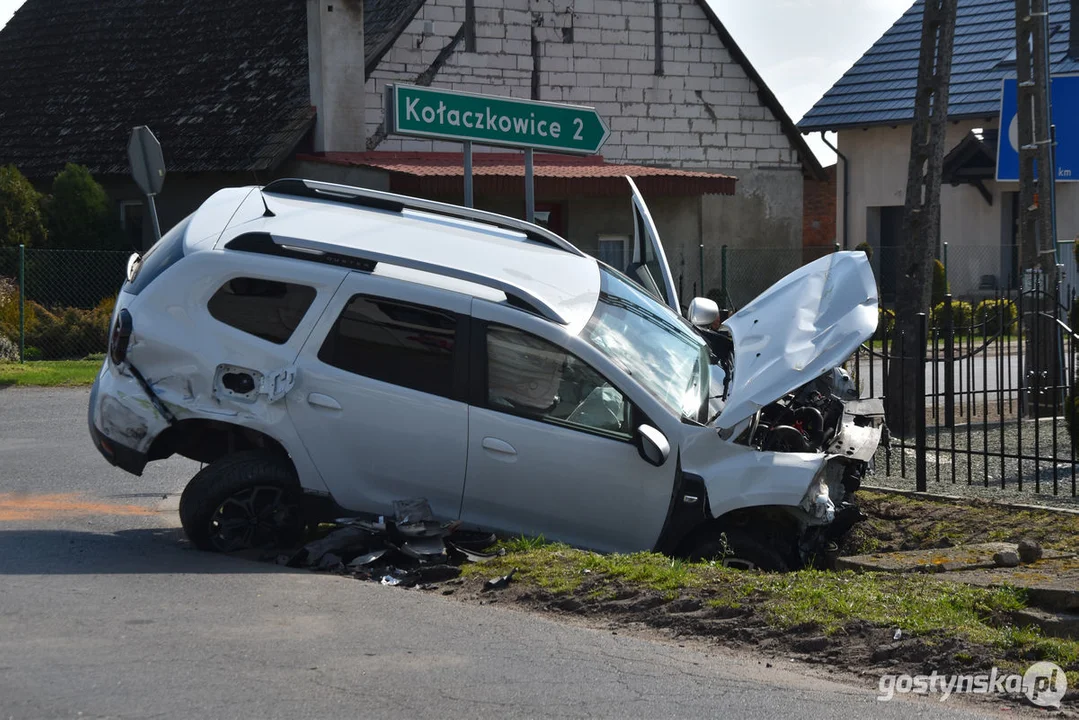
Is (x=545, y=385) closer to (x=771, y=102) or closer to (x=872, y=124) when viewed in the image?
(x=771, y=102)

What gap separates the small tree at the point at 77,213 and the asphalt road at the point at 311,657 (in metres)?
16.8

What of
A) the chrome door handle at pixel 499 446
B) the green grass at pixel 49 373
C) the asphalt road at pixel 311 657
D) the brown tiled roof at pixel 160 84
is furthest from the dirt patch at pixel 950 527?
the brown tiled roof at pixel 160 84

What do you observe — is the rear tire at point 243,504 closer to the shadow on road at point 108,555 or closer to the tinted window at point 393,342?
the shadow on road at point 108,555

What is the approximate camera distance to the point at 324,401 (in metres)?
7.75

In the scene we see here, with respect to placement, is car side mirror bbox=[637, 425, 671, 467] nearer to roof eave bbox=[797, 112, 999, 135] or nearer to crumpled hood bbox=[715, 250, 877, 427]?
crumpled hood bbox=[715, 250, 877, 427]

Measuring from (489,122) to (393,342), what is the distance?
4524 millimetres

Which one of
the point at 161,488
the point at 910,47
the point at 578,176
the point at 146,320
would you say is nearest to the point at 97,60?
the point at 578,176

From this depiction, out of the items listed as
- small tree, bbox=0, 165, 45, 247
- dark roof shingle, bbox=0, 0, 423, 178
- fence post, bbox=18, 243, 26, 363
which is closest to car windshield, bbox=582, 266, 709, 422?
fence post, bbox=18, 243, 26, 363

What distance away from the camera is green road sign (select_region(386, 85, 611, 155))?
11617mm

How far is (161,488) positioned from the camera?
34.3ft

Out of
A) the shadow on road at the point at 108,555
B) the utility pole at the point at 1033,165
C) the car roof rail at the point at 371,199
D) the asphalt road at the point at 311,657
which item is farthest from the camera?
the utility pole at the point at 1033,165

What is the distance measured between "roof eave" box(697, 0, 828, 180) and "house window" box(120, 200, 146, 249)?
1114 centimetres

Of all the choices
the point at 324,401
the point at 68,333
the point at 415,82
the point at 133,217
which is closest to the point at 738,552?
the point at 324,401

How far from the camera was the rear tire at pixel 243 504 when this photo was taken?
783 cm
